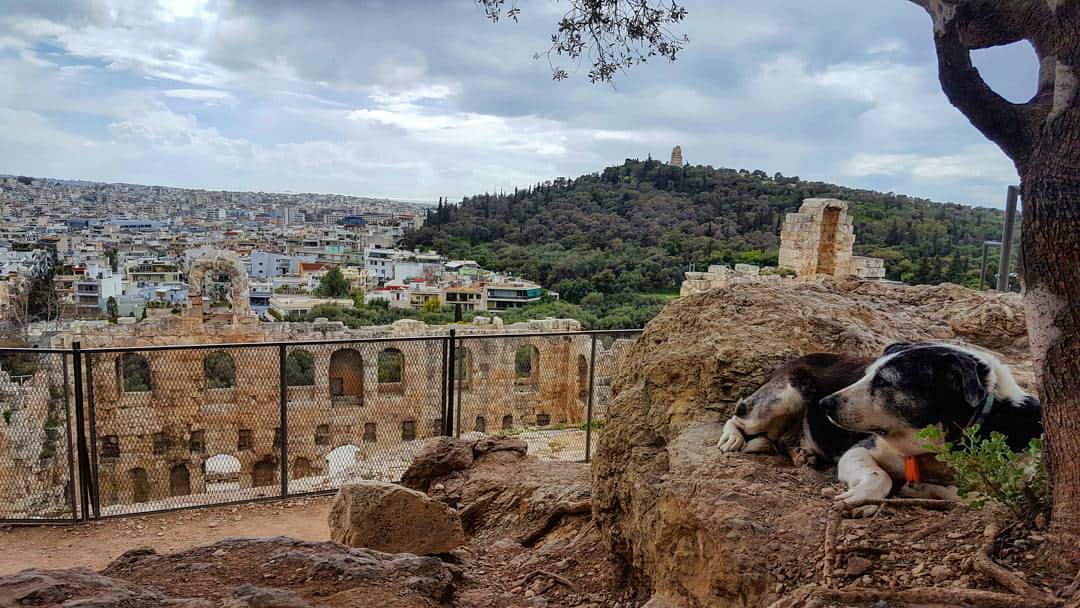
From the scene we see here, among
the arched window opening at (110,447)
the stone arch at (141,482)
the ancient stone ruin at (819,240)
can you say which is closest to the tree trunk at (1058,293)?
the stone arch at (141,482)

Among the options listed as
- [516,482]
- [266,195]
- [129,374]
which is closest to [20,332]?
[129,374]

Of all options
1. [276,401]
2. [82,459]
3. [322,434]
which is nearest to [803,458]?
[82,459]

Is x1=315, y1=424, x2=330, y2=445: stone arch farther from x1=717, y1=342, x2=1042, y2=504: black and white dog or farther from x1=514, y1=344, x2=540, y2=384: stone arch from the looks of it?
x1=717, y1=342, x2=1042, y2=504: black and white dog

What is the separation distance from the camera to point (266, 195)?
166125 mm

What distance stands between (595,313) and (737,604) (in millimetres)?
32704

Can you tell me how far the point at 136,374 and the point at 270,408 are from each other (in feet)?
22.3

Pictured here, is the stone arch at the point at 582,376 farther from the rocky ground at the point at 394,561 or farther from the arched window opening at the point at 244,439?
the rocky ground at the point at 394,561

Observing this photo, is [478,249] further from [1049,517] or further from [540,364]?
[1049,517]

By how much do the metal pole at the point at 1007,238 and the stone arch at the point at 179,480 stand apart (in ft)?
58.8

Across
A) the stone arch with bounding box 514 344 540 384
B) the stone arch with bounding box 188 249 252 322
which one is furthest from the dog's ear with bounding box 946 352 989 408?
the stone arch with bounding box 188 249 252 322

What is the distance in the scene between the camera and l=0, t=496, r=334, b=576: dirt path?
249 inches

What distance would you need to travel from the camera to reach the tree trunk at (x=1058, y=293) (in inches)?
77.3

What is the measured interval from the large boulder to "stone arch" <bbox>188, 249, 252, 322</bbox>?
2235 cm

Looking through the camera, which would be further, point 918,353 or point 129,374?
point 129,374
